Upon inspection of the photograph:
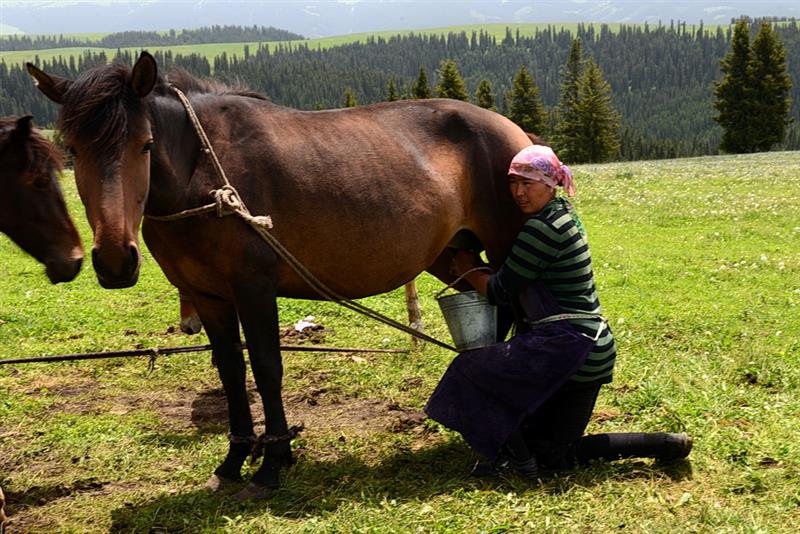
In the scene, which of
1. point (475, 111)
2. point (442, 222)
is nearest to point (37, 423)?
point (442, 222)

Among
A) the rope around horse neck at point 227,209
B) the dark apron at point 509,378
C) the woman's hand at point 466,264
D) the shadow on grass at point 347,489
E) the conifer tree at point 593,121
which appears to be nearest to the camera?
the rope around horse neck at point 227,209

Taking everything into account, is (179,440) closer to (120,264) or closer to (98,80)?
(120,264)

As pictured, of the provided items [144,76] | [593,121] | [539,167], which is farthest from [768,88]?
[144,76]

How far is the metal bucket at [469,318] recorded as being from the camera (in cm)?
546

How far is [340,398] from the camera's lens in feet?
23.5

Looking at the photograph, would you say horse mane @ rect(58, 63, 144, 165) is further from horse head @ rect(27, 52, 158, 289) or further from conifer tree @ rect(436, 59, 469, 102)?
conifer tree @ rect(436, 59, 469, 102)

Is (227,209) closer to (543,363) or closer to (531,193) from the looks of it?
(531,193)

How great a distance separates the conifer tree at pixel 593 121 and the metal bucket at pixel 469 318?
6622cm

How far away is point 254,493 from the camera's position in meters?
5.14

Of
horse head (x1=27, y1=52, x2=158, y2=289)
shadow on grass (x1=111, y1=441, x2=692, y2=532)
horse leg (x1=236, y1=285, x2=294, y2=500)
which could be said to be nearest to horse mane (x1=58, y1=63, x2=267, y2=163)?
horse head (x1=27, y1=52, x2=158, y2=289)

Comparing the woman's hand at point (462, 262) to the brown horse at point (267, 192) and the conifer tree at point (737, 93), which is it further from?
the conifer tree at point (737, 93)

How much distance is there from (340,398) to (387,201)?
8.46ft

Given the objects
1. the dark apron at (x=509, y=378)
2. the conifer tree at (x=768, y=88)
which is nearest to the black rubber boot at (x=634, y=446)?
the dark apron at (x=509, y=378)

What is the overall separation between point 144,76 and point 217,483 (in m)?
2.97
